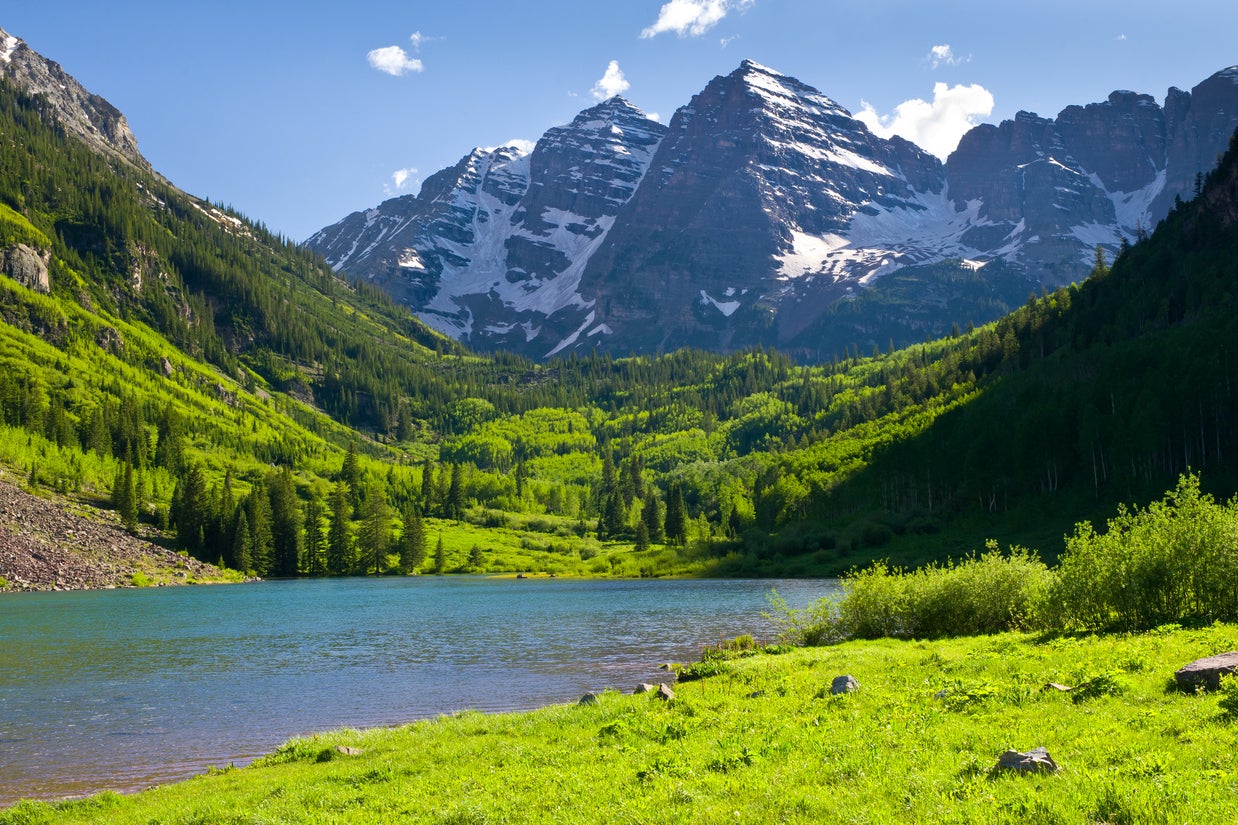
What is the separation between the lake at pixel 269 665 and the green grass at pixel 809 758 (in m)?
9.85

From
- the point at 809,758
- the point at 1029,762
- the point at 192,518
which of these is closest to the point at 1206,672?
the point at 1029,762

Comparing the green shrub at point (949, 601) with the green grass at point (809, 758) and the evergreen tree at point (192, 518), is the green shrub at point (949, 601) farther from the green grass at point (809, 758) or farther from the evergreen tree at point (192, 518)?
the evergreen tree at point (192, 518)

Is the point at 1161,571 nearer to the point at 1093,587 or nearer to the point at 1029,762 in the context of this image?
the point at 1093,587

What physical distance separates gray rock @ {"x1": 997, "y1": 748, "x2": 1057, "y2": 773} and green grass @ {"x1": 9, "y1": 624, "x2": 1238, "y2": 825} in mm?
443

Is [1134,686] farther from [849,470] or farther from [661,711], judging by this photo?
[849,470]

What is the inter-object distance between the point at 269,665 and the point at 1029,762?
59789 mm

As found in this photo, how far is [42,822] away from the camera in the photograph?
24.7m

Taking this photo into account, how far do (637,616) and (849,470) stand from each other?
110276 mm

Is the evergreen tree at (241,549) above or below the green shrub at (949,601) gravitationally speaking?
below

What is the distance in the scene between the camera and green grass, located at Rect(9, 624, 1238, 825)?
1647 centimetres

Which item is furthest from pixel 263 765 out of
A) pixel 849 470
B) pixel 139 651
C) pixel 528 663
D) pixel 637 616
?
pixel 849 470

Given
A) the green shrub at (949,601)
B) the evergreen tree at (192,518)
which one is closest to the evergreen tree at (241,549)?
the evergreen tree at (192,518)

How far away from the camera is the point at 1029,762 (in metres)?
17.5

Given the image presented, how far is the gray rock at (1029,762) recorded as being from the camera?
56.7 ft
